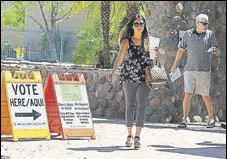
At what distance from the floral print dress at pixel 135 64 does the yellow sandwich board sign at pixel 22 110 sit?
1.32 m

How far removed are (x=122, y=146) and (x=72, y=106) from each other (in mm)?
1117

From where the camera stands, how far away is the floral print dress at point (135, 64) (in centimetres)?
772

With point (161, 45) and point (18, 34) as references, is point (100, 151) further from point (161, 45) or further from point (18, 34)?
point (18, 34)

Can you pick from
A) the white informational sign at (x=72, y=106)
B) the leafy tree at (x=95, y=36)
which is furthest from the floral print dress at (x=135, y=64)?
the leafy tree at (x=95, y=36)

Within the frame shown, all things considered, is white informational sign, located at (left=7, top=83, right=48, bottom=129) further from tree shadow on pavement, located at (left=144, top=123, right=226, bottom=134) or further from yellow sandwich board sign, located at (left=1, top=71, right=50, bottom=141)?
tree shadow on pavement, located at (left=144, top=123, right=226, bottom=134)

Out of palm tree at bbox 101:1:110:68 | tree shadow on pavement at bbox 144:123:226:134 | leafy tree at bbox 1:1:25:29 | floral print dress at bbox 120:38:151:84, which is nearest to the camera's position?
floral print dress at bbox 120:38:151:84

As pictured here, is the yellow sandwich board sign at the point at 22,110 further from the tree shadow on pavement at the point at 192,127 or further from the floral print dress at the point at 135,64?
the tree shadow on pavement at the point at 192,127

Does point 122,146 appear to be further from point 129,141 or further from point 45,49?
point 45,49

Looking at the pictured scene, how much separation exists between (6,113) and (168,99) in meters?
4.24

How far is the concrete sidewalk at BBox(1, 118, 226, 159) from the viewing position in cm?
711

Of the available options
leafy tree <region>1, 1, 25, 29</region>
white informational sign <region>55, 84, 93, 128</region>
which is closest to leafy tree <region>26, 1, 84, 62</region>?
leafy tree <region>1, 1, 25, 29</region>

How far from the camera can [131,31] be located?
7.82m

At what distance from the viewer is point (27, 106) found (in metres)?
8.23

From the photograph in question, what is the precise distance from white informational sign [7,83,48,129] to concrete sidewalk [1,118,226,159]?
256 mm
